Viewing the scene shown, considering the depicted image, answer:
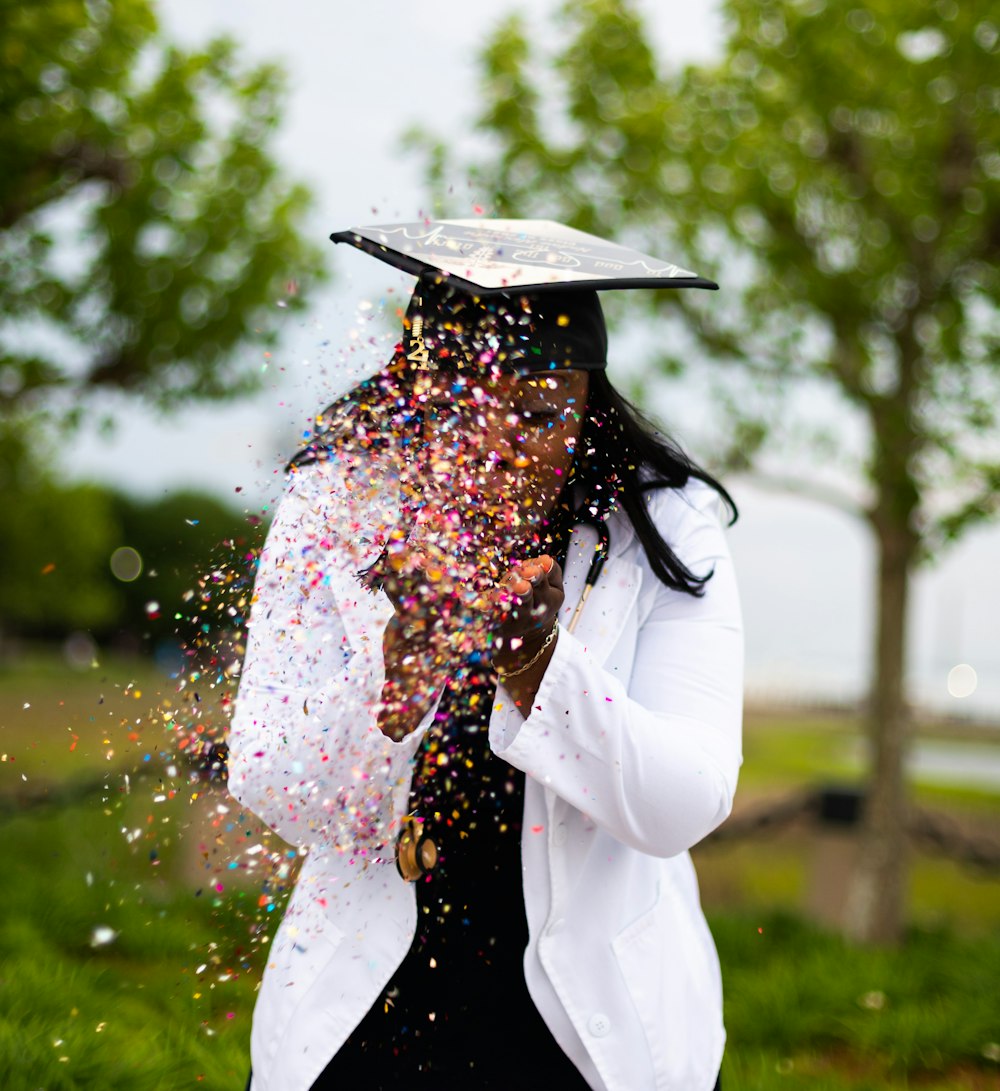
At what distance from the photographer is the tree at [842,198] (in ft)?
20.7

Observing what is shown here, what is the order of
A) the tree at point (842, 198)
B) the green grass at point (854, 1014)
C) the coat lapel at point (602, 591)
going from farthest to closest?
the tree at point (842, 198) < the green grass at point (854, 1014) < the coat lapel at point (602, 591)

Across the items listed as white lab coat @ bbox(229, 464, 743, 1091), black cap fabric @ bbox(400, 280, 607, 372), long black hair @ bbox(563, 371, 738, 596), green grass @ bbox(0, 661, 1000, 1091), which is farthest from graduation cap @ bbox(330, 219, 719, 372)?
green grass @ bbox(0, 661, 1000, 1091)

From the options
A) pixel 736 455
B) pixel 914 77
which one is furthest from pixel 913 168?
pixel 736 455

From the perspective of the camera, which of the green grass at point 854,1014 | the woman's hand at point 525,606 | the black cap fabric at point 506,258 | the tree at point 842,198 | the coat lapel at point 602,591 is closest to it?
the woman's hand at point 525,606

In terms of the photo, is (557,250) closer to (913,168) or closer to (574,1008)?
(574,1008)

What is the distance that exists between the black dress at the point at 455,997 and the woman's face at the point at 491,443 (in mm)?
313

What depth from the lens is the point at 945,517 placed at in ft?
20.5

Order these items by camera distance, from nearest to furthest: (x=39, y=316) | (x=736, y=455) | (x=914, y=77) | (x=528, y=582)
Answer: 1. (x=528, y=582)
2. (x=914, y=77)
3. (x=736, y=455)
4. (x=39, y=316)

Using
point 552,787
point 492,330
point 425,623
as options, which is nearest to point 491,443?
point 492,330

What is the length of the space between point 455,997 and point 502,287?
1.10 meters

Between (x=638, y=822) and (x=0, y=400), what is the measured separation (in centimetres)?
846

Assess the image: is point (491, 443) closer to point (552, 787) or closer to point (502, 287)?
point (502, 287)

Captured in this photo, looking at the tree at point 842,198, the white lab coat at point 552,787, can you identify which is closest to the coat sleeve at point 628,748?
the white lab coat at point 552,787

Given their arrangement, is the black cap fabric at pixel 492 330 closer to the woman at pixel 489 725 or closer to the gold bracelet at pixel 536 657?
the woman at pixel 489 725
